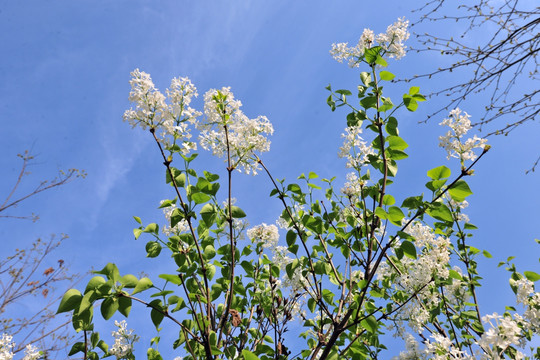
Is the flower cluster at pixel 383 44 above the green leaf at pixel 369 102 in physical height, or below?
above

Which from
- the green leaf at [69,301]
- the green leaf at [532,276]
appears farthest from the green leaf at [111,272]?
the green leaf at [532,276]

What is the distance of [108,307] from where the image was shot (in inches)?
70.3

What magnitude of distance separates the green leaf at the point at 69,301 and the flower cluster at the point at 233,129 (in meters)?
1.23

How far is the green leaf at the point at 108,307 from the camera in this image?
1784 mm

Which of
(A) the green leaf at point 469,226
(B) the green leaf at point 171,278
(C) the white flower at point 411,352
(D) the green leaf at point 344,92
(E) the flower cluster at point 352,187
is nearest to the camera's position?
(B) the green leaf at point 171,278

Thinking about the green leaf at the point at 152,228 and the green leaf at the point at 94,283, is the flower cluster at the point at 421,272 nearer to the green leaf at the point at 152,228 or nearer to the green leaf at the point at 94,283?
the green leaf at the point at 152,228

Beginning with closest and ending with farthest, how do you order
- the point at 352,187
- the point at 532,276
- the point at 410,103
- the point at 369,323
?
the point at 369,323, the point at 410,103, the point at 532,276, the point at 352,187

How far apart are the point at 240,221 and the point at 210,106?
1.18 m

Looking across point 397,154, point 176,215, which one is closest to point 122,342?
point 176,215

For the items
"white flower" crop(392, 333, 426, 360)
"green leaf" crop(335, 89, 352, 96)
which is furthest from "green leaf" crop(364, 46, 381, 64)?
"white flower" crop(392, 333, 426, 360)

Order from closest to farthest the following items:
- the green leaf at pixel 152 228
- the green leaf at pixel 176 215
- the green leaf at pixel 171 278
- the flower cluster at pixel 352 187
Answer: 1. the green leaf at pixel 171 278
2. the green leaf at pixel 176 215
3. the green leaf at pixel 152 228
4. the flower cluster at pixel 352 187

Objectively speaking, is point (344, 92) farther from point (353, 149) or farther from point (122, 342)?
point (122, 342)

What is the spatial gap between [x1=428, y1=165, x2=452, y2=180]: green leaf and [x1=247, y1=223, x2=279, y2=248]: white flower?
1802 millimetres

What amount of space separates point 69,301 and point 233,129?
1564 millimetres
